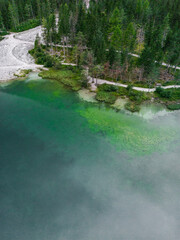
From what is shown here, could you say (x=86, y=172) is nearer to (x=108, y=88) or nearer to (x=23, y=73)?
(x=108, y=88)

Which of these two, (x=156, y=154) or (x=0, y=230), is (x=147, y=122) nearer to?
(x=156, y=154)

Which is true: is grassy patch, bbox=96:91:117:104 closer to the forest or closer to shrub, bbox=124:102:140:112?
shrub, bbox=124:102:140:112

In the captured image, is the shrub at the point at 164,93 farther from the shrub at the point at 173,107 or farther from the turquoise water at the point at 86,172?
the turquoise water at the point at 86,172

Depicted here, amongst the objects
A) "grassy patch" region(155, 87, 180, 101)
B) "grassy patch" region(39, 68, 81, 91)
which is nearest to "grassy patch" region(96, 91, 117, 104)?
"grassy patch" region(39, 68, 81, 91)

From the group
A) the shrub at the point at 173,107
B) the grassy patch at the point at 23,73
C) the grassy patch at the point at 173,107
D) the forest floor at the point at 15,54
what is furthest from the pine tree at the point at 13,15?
the shrub at the point at 173,107

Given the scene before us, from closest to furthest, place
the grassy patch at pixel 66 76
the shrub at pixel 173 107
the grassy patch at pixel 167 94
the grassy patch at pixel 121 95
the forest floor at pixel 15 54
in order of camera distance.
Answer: the shrub at pixel 173 107
the grassy patch at pixel 121 95
the grassy patch at pixel 167 94
the grassy patch at pixel 66 76
the forest floor at pixel 15 54

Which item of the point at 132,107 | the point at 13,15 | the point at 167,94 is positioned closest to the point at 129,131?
the point at 132,107
